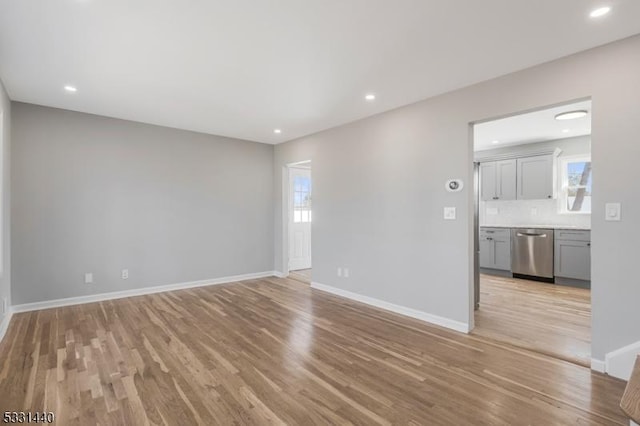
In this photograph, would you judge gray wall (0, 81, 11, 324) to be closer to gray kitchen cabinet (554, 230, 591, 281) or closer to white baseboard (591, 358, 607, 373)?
white baseboard (591, 358, 607, 373)

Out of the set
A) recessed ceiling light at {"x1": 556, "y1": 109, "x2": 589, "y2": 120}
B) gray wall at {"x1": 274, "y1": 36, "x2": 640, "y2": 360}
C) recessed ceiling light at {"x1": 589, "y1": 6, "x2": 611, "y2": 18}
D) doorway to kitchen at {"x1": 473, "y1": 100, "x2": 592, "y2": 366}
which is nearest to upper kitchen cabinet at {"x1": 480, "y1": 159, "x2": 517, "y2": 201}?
doorway to kitchen at {"x1": 473, "y1": 100, "x2": 592, "y2": 366}

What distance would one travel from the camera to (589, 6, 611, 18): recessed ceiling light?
2.01 meters

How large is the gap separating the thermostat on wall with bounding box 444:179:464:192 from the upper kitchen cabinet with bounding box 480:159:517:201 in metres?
3.67

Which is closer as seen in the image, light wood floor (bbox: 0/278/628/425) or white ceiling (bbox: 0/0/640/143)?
light wood floor (bbox: 0/278/628/425)

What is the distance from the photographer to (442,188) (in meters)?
3.49

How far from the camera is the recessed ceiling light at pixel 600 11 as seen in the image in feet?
6.59

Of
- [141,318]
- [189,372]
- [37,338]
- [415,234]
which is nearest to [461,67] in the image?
[415,234]

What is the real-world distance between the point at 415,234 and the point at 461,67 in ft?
6.01

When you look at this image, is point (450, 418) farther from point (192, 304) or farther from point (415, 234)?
point (192, 304)

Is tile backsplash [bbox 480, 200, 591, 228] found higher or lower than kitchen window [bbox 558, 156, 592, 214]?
lower

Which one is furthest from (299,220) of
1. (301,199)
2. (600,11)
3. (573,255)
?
(600,11)

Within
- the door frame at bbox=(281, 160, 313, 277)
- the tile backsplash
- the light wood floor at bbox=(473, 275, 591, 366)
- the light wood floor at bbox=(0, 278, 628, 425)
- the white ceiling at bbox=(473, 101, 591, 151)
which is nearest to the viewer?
the light wood floor at bbox=(0, 278, 628, 425)

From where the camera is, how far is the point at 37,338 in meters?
3.11

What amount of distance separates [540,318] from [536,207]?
11.3 feet
